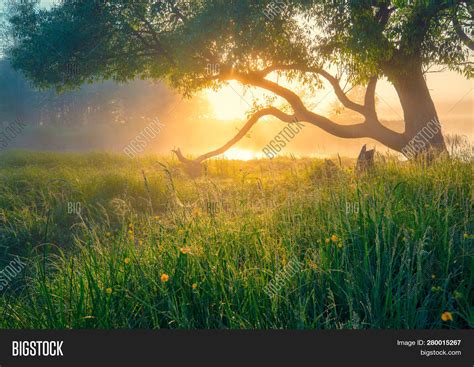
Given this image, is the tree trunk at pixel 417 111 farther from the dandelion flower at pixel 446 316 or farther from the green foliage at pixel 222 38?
the dandelion flower at pixel 446 316

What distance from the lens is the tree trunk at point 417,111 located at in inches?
619

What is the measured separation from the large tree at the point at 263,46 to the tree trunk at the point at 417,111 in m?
0.03

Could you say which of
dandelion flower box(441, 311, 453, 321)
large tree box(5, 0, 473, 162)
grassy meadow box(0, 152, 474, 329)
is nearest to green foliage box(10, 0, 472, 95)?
large tree box(5, 0, 473, 162)

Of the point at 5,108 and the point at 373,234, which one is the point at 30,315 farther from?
the point at 5,108

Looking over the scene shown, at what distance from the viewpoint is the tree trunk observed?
1573 centimetres

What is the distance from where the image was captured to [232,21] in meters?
15.2

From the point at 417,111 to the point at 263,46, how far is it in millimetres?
5708

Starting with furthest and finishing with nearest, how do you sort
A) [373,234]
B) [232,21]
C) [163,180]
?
1. [232,21]
2. [163,180]
3. [373,234]

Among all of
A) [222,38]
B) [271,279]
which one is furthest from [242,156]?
[271,279]

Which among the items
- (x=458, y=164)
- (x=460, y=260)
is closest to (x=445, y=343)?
(x=460, y=260)

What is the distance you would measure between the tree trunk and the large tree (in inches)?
1.3

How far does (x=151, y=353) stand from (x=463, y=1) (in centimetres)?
1422

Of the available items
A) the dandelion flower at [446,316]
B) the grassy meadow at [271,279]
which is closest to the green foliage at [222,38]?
the grassy meadow at [271,279]

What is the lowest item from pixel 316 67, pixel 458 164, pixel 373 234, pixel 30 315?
pixel 30 315
